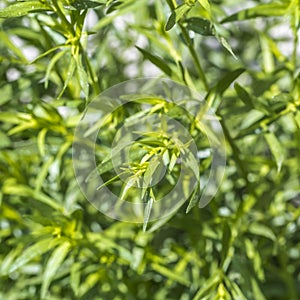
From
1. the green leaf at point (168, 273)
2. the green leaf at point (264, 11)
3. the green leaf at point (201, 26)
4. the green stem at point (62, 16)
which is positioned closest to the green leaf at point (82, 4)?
the green stem at point (62, 16)

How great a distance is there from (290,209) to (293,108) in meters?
0.22

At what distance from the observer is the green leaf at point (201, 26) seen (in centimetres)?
72

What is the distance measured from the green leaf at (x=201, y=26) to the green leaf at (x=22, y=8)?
0.50ft

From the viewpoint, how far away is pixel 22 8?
0.65 m

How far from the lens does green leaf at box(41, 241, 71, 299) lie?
0.79m

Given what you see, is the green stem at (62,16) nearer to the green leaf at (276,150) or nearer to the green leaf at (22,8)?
the green leaf at (22,8)

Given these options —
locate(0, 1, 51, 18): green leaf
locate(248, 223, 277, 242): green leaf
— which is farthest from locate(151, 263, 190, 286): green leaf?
locate(0, 1, 51, 18): green leaf

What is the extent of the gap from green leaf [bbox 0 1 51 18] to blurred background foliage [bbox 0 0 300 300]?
1.7 inches

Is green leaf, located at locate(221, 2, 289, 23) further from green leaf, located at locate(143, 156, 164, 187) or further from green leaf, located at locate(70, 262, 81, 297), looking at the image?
green leaf, located at locate(70, 262, 81, 297)

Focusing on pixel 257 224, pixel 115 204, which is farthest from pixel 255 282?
pixel 115 204

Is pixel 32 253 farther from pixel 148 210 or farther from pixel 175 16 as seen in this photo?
pixel 175 16

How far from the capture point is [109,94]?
828mm

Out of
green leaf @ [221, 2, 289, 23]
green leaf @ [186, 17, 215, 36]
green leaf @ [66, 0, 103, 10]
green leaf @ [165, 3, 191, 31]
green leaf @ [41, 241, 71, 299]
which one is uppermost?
green leaf @ [66, 0, 103, 10]

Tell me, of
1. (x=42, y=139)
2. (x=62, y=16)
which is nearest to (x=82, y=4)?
(x=62, y=16)
